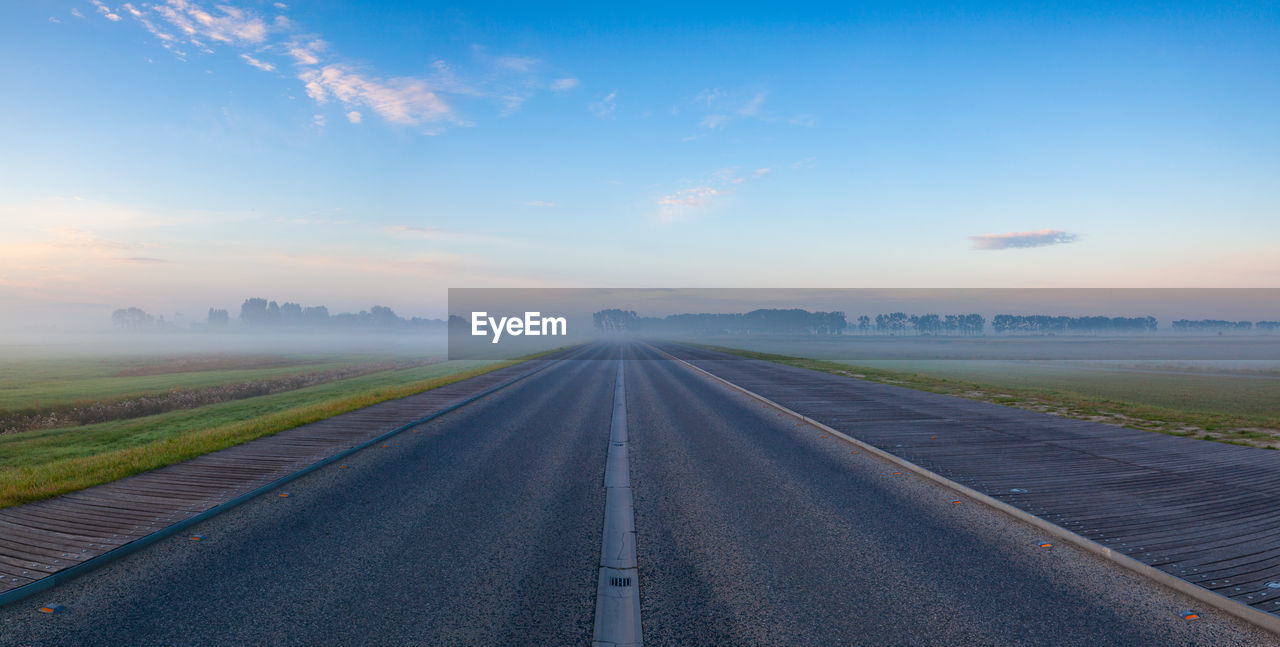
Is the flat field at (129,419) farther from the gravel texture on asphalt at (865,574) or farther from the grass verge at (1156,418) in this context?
the grass verge at (1156,418)

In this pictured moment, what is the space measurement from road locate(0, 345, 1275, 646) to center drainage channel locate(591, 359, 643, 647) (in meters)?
0.11

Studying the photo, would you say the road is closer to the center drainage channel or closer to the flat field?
the center drainage channel

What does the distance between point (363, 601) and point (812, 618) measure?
13.6 ft

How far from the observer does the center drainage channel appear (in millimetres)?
4609

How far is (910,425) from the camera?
1433cm

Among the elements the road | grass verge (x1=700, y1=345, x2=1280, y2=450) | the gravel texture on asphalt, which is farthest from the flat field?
grass verge (x1=700, y1=345, x2=1280, y2=450)

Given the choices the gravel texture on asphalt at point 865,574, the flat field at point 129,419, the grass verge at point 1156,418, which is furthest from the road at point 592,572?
the grass verge at point 1156,418

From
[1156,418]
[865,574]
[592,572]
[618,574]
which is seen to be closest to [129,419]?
[592,572]

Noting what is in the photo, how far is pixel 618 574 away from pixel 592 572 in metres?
0.28

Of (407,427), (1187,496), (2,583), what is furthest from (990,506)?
(407,427)

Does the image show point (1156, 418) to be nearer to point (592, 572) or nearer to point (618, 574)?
point (618, 574)

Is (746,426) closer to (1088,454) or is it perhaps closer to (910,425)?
(910,425)

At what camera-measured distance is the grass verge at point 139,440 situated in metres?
9.29

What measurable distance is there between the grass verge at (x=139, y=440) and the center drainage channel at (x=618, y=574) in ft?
27.8
